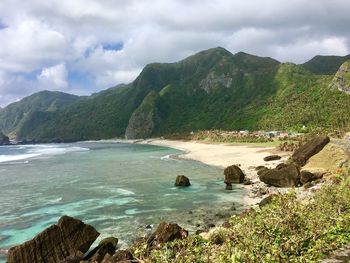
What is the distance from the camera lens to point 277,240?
42.7 feet

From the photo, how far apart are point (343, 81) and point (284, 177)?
12055 cm

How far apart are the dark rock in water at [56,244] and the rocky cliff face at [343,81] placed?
13958 centimetres

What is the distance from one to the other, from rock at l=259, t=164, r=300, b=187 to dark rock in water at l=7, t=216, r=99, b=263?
24.9 meters

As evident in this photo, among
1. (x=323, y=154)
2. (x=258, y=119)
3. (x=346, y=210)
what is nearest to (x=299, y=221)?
(x=346, y=210)

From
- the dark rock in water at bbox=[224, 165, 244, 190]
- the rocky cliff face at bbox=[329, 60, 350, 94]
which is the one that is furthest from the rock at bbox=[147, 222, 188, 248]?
the rocky cliff face at bbox=[329, 60, 350, 94]

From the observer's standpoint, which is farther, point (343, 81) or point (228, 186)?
point (343, 81)

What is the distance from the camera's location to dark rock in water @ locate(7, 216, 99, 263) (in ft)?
69.5

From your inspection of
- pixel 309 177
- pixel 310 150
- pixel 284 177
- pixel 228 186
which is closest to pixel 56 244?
pixel 228 186

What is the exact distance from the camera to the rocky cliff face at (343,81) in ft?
474

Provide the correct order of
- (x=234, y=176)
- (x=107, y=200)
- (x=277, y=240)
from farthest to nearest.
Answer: (x=234, y=176) → (x=107, y=200) → (x=277, y=240)

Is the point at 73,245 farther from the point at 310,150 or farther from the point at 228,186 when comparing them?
the point at 310,150

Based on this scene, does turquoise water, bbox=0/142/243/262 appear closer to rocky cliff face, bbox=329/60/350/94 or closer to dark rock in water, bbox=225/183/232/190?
dark rock in water, bbox=225/183/232/190

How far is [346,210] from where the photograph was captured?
715 inches

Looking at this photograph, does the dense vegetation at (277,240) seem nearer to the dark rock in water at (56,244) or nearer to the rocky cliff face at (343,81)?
the dark rock in water at (56,244)
